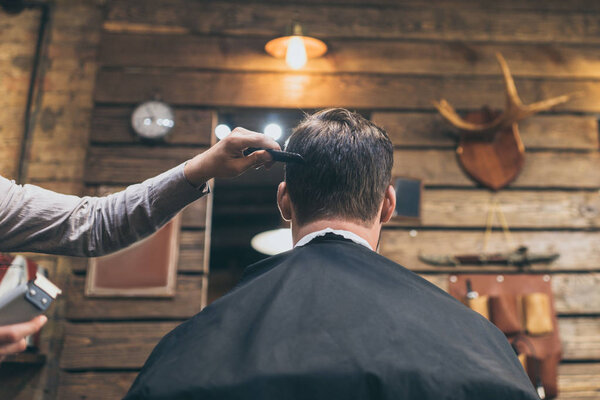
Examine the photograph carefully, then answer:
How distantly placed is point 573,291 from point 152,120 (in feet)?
8.39

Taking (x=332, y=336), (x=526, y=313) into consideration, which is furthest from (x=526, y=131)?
(x=332, y=336)

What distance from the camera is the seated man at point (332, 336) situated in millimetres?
871

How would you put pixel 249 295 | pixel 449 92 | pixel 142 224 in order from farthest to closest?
pixel 449 92 → pixel 142 224 → pixel 249 295

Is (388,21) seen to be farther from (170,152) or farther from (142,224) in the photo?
(142,224)

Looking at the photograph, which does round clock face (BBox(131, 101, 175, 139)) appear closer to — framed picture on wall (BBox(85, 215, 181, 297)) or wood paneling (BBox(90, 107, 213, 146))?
wood paneling (BBox(90, 107, 213, 146))

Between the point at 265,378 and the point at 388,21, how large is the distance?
2819 mm

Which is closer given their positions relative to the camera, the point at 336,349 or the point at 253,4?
the point at 336,349

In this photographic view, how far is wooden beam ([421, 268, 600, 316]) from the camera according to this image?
2885mm

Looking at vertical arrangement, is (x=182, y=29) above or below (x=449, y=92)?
above

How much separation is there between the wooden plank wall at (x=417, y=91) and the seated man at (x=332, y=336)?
1.73 m

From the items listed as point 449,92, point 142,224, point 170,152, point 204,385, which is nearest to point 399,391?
point 204,385

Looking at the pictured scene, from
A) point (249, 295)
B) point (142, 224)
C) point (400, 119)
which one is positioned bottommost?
point (249, 295)

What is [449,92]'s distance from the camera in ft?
10.3

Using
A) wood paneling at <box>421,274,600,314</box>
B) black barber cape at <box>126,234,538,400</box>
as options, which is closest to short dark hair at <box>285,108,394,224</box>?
black barber cape at <box>126,234,538,400</box>
